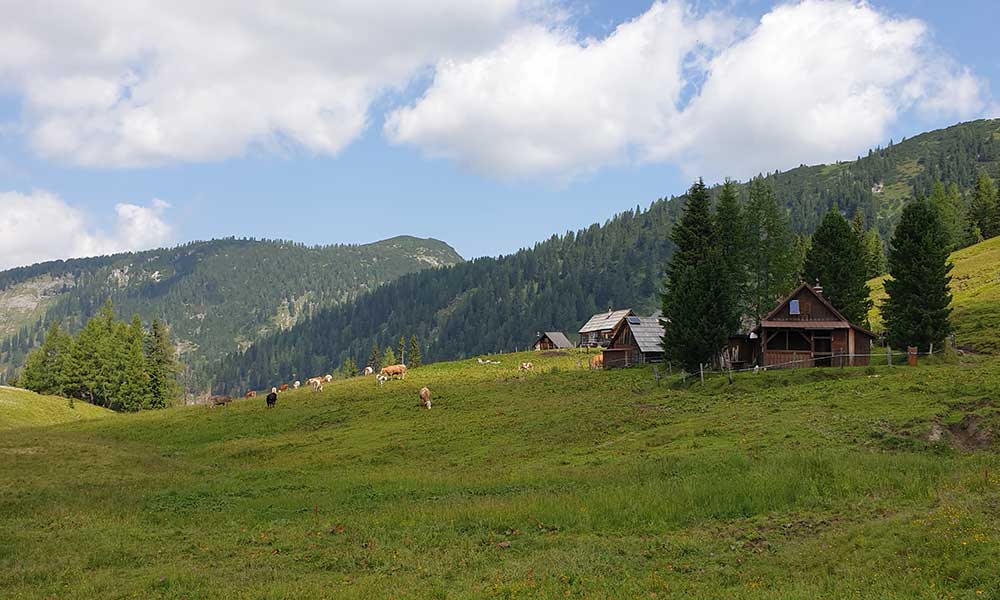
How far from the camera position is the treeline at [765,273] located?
5138 cm

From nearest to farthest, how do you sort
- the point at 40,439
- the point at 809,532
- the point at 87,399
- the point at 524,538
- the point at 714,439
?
the point at 809,532 → the point at 524,538 → the point at 714,439 → the point at 40,439 → the point at 87,399

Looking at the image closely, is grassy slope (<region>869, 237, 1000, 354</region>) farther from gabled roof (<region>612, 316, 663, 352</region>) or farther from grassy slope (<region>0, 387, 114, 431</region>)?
grassy slope (<region>0, 387, 114, 431</region>)

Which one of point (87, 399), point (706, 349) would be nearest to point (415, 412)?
point (706, 349)

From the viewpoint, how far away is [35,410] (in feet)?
246

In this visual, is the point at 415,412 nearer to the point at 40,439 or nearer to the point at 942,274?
the point at 40,439

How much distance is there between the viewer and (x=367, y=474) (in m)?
31.7

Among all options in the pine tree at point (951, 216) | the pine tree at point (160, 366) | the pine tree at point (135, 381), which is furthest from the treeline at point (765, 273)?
the pine tree at point (160, 366)

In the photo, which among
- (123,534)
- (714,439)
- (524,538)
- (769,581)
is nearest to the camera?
(769,581)

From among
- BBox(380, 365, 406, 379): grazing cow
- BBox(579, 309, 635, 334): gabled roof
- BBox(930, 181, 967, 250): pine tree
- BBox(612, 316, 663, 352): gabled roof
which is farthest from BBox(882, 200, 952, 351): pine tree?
BBox(930, 181, 967, 250): pine tree

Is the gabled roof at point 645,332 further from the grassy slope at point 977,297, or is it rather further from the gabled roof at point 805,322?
the grassy slope at point 977,297

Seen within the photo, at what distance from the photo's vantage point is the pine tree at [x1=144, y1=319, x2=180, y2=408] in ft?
341

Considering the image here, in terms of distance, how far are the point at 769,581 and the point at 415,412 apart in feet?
131

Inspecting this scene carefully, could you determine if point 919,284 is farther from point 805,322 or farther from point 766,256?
point 766,256

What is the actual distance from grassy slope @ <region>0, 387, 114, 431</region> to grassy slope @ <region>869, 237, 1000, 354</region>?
295 feet
